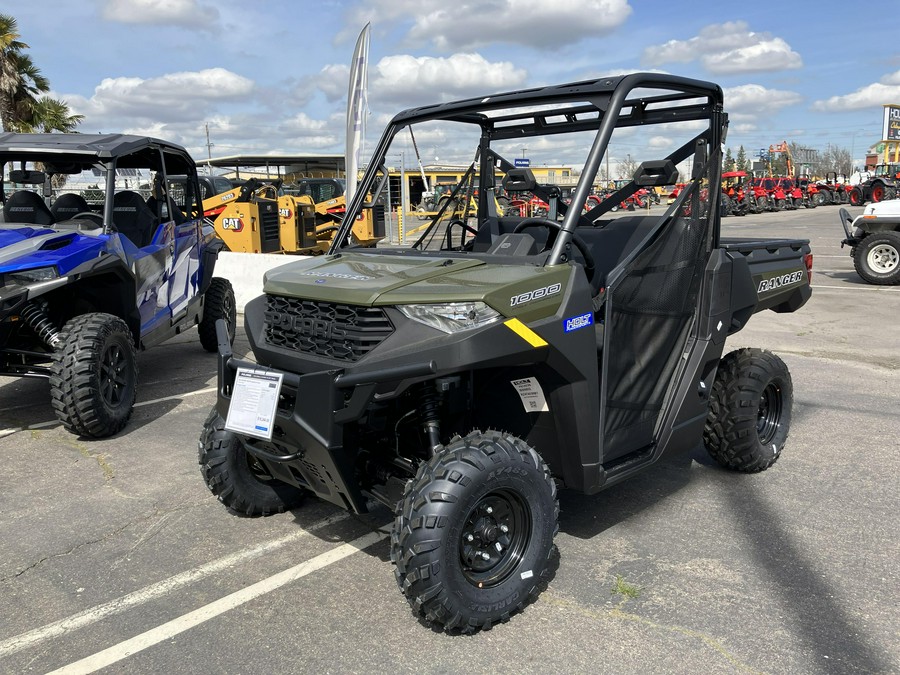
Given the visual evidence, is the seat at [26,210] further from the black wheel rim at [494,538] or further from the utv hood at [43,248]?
the black wheel rim at [494,538]

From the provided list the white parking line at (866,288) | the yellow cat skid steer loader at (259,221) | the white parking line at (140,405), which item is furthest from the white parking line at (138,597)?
the yellow cat skid steer loader at (259,221)

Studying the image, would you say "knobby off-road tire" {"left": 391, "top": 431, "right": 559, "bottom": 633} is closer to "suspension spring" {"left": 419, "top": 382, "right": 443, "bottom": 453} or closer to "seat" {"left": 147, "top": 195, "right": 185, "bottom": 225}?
"suspension spring" {"left": 419, "top": 382, "right": 443, "bottom": 453}

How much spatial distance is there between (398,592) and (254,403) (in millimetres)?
1027

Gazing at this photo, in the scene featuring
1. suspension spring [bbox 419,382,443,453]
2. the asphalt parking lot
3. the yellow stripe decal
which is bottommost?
the asphalt parking lot

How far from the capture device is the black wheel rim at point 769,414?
4.84 meters

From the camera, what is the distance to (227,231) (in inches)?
648

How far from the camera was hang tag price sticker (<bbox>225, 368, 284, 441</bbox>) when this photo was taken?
10.2 ft

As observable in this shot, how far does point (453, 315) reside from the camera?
2.98 m

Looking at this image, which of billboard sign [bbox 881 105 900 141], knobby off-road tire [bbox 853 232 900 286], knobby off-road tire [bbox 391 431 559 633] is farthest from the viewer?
billboard sign [bbox 881 105 900 141]

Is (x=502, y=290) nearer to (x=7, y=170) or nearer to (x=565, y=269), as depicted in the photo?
(x=565, y=269)

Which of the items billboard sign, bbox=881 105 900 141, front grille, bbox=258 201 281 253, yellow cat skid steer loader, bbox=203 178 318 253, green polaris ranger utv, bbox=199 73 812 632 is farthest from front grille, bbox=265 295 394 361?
billboard sign, bbox=881 105 900 141

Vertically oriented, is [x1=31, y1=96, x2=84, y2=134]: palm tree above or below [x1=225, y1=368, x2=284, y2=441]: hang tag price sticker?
above

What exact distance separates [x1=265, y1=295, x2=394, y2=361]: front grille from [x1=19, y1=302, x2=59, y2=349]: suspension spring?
9.53 feet

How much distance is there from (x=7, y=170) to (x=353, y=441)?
5609 mm
